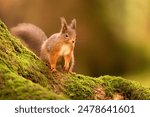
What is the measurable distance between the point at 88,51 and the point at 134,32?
1167 mm

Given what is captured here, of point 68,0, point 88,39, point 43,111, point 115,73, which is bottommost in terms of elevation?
point 43,111

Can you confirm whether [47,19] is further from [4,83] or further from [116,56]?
[4,83]

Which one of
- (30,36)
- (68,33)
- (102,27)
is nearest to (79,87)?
(68,33)

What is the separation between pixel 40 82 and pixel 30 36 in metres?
1.68

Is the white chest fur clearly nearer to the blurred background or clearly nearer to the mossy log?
the mossy log

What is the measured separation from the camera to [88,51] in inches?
580

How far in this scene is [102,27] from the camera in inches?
581

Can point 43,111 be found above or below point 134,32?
below

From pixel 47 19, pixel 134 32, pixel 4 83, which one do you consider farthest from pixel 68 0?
pixel 4 83

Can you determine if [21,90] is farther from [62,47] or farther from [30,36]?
[30,36]

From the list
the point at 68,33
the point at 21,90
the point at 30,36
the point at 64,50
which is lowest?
the point at 21,90

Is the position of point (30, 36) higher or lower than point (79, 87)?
higher

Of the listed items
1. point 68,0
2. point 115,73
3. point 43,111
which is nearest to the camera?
point 43,111

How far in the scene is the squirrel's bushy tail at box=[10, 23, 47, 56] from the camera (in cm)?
766
